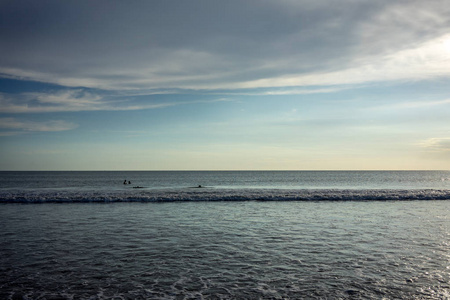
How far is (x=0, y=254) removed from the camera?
38.8 feet

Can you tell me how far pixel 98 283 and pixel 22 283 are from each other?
2.34 m

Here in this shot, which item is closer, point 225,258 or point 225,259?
point 225,259

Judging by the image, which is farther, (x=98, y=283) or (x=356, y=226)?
(x=356, y=226)

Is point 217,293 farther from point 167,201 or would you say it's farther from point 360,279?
point 167,201

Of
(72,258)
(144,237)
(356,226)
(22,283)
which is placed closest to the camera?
(22,283)

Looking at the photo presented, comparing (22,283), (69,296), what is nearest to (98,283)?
(69,296)

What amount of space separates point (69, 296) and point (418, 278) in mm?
10640

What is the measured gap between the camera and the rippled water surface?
8.38m

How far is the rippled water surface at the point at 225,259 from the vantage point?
8.38 metres

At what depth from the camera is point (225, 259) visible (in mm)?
11180

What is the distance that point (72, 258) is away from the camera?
11375mm

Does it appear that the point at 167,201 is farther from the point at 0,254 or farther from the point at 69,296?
the point at 69,296

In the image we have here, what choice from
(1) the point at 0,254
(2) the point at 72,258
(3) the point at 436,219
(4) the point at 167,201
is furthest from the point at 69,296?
(4) the point at 167,201

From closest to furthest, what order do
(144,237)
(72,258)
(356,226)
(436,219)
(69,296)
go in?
1. (69,296)
2. (72,258)
3. (144,237)
4. (356,226)
5. (436,219)
